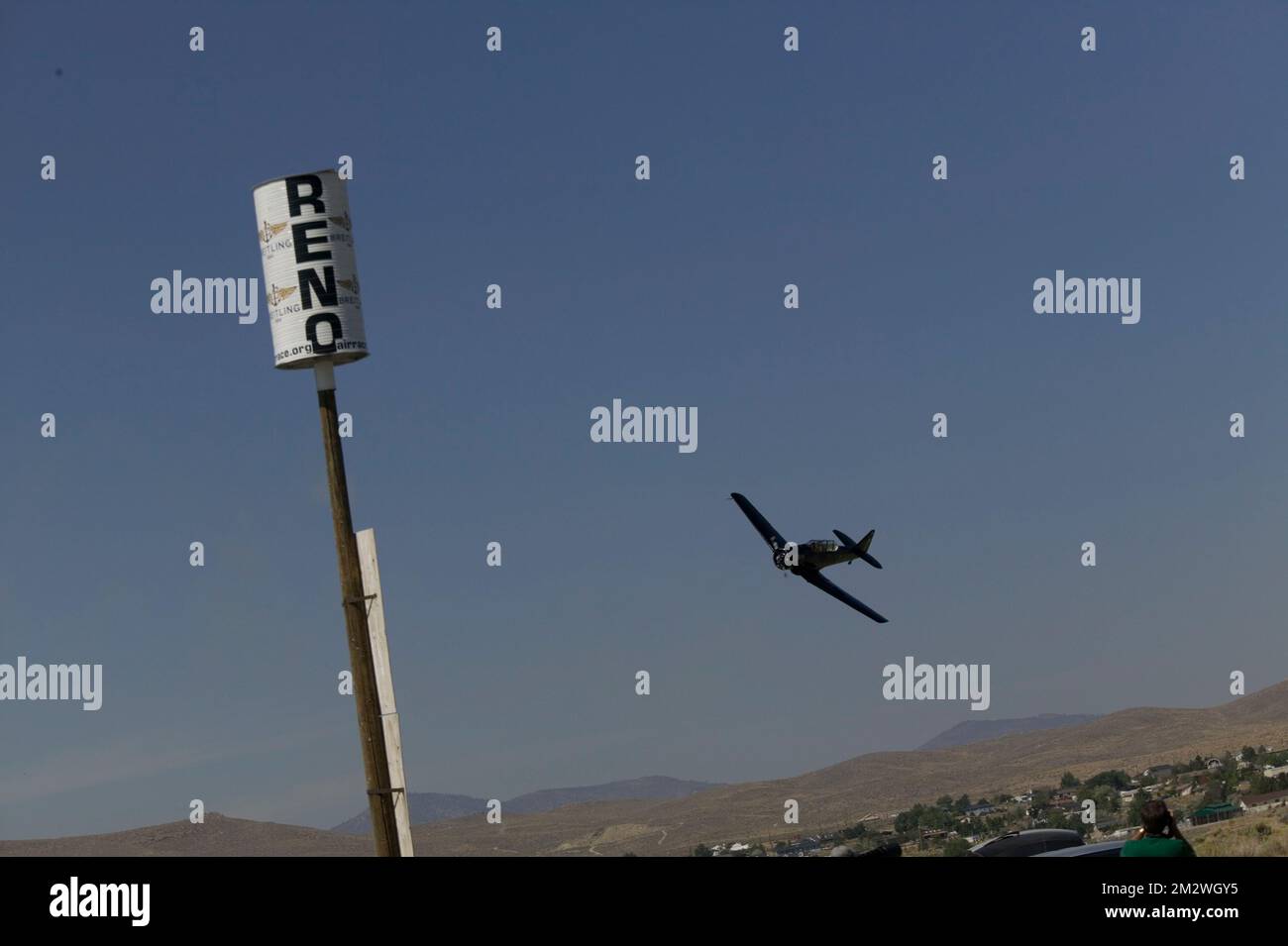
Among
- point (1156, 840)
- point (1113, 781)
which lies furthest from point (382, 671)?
point (1113, 781)

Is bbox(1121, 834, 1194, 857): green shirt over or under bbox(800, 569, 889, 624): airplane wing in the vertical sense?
under

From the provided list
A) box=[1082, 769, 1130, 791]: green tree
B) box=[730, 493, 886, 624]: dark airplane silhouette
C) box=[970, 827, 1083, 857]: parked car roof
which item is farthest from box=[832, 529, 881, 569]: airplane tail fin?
box=[1082, 769, 1130, 791]: green tree

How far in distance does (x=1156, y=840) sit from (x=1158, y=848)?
0.27ft

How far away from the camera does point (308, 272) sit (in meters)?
24.8

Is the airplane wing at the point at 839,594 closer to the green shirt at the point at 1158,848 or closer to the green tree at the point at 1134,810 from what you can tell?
the green tree at the point at 1134,810

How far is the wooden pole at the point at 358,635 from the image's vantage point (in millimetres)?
24156

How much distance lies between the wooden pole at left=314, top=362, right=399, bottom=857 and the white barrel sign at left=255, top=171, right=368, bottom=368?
450mm

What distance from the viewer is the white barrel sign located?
24.8m

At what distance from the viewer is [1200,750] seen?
19212 centimetres

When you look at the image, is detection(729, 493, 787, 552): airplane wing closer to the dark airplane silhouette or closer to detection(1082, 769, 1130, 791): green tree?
the dark airplane silhouette

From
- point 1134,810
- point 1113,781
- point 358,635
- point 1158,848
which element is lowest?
point 1113,781

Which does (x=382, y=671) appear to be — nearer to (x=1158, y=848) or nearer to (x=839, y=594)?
(x=1158, y=848)
